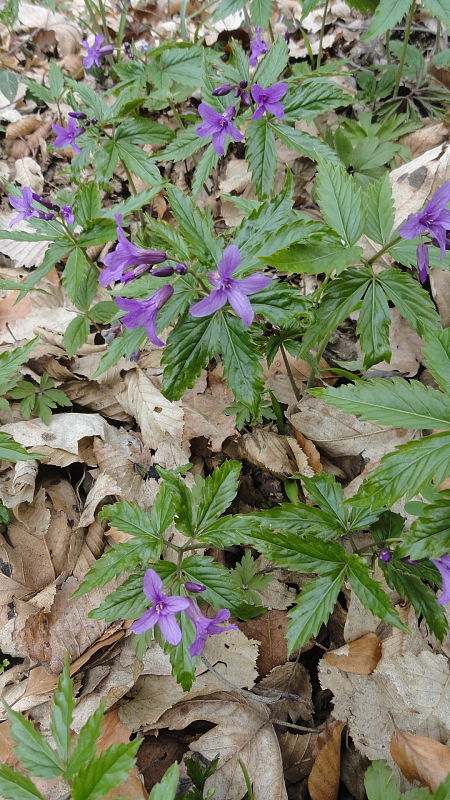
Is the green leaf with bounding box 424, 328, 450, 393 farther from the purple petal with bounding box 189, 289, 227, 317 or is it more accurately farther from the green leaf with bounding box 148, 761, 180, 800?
the green leaf with bounding box 148, 761, 180, 800

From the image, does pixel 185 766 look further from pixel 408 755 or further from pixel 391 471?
pixel 391 471

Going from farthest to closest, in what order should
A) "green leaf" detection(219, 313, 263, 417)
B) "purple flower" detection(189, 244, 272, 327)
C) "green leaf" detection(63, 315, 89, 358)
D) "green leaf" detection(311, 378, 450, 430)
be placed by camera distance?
"green leaf" detection(63, 315, 89, 358), "green leaf" detection(219, 313, 263, 417), "purple flower" detection(189, 244, 272, 327), "green leaf" detection(311, 378, 450, 430)

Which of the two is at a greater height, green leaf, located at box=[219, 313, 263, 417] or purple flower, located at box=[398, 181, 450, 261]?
purple flower, located at box=[398, 181, 450, 261]

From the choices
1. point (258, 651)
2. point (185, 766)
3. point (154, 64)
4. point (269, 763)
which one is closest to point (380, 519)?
point (258, 651)

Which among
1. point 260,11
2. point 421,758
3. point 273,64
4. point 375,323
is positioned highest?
point 260,11

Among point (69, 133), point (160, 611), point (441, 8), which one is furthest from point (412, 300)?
point (69, 133)

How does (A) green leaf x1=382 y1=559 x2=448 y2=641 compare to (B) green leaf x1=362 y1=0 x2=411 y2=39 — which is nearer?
(A) green leaf x1=382 y1=559 x2=448 y2=641

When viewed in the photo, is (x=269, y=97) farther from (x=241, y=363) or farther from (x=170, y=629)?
(x=170, y=629)

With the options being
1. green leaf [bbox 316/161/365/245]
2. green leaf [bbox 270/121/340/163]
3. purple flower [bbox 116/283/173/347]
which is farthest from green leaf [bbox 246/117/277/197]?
purple flower [bbox 116/283/173/347]
